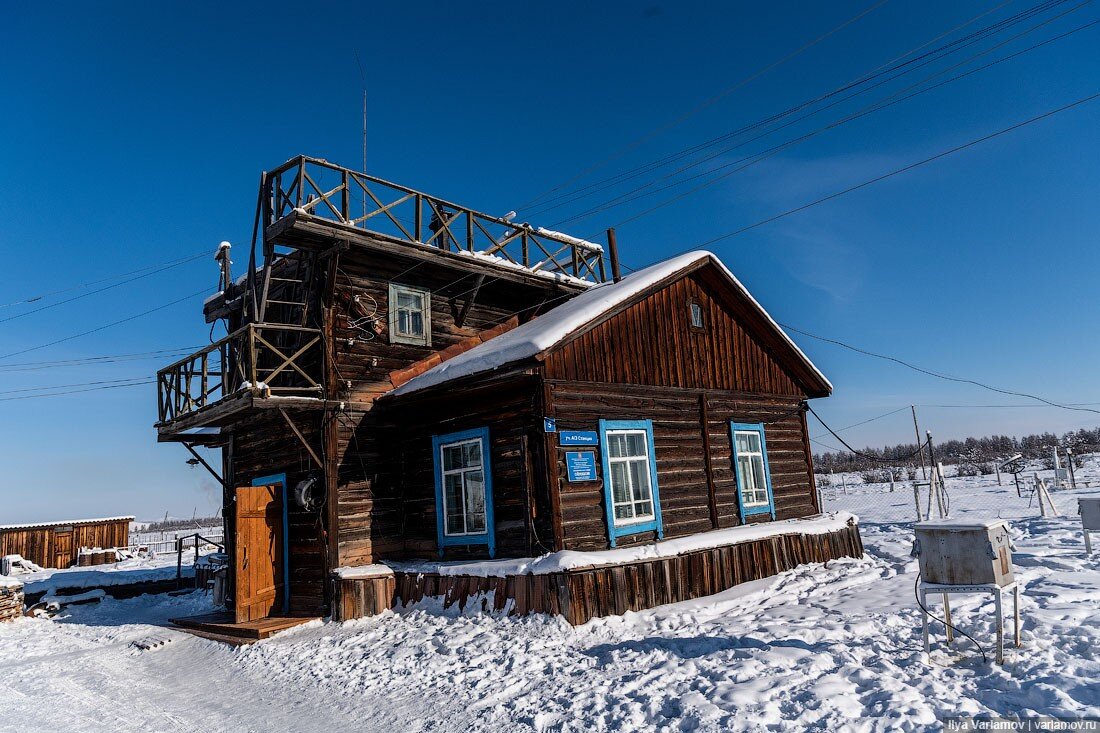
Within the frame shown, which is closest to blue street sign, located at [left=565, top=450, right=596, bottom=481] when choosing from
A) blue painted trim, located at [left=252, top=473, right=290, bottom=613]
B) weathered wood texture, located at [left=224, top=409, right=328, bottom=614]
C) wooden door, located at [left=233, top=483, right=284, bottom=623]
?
weathered wood texture, located at [left=224, top=409, right=328, bottom=614]

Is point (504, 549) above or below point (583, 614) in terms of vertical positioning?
above

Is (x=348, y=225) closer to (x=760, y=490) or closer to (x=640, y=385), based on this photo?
(x=640, y=385)

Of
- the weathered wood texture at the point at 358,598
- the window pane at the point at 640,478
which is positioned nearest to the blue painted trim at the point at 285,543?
the weathered wood texture at the point at 358,598

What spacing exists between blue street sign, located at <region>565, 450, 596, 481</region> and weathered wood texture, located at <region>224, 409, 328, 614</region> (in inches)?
200

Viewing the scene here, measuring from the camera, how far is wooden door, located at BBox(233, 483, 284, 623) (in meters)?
13.2

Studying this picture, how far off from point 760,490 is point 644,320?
505 cm

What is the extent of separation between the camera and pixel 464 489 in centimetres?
1291

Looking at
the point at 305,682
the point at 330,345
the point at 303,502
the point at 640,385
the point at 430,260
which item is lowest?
the point at 305,682

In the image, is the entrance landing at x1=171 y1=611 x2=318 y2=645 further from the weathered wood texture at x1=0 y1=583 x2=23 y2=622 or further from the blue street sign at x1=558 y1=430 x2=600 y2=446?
the weathered wood texture at x1=0 y1=583 x2=23 y2=622

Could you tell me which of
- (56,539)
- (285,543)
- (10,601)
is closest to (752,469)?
(285,543)

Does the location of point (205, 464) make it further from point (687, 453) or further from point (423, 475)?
point (687, 453)

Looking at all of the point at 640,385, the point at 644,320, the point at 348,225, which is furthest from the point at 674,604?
the point at 348,225

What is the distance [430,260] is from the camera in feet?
46.4

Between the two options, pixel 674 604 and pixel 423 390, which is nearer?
pixel 674 604
